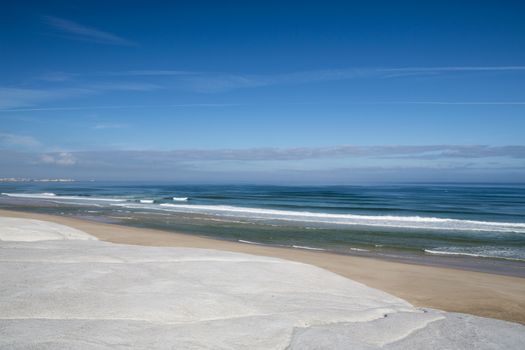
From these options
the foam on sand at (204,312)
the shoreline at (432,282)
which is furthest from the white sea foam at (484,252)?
the foam on sand at (204,312)

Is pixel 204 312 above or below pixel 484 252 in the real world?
above

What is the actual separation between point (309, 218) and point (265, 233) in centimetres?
931

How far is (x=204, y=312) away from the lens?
614cm

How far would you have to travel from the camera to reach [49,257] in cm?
965

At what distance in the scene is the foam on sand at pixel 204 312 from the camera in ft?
16.6

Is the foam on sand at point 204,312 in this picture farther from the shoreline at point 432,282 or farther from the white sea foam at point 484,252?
the white sea foam at point 484,252

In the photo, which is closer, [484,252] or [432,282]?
[432,282]

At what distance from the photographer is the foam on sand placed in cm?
506

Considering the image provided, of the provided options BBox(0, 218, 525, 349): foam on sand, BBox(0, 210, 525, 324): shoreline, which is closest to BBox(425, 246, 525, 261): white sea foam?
BBox(0, 210, 525, 324): shoreline

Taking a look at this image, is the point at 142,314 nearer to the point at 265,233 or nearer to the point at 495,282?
the point at 495,282

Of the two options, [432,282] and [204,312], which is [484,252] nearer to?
[432,282]

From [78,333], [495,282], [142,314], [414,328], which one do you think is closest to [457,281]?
[495,282]

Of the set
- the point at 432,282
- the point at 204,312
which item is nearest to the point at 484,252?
the point at 432,282

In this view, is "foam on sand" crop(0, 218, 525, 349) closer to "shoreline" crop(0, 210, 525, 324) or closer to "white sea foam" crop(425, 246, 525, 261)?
"shoreline" crop(0, 210, 525, 324)
